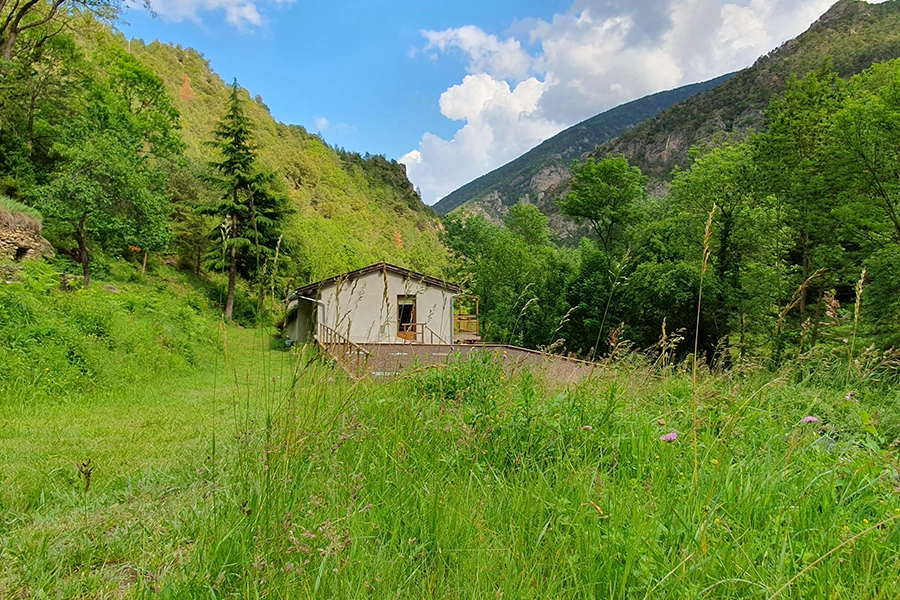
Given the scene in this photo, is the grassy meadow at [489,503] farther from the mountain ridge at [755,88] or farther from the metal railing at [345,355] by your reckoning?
the mountain ridge at [755,88]

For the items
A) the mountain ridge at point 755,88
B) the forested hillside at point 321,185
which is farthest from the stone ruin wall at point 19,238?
the mountain ridge at point 755,88

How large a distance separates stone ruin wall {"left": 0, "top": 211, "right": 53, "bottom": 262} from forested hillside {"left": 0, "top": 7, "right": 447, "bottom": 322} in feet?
5.75

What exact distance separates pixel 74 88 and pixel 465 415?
2598cm

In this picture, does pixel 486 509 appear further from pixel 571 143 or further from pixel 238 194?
pixel 571 143

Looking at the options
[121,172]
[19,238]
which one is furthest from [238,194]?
[19,238]

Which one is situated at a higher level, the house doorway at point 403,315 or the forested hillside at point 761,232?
the forested hillside at point 761,232

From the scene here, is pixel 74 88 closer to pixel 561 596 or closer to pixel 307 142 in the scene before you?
pixel 561 596

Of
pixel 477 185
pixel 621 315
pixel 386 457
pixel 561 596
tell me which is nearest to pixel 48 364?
pixel 386 457

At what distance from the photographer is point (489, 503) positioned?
1.59 m

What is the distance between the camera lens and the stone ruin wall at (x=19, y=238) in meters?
9.95

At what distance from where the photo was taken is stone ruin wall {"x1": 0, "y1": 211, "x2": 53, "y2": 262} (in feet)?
32.7

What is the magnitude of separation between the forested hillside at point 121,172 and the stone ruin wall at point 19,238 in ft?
5.75

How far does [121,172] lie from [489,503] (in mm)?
16279

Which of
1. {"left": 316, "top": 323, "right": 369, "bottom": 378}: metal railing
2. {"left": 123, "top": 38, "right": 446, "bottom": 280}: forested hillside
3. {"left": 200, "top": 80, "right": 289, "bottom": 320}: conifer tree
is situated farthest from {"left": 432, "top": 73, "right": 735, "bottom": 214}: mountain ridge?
{"left": 316, "top": 323, "right": 369, "bottom": 378}: metal railing
